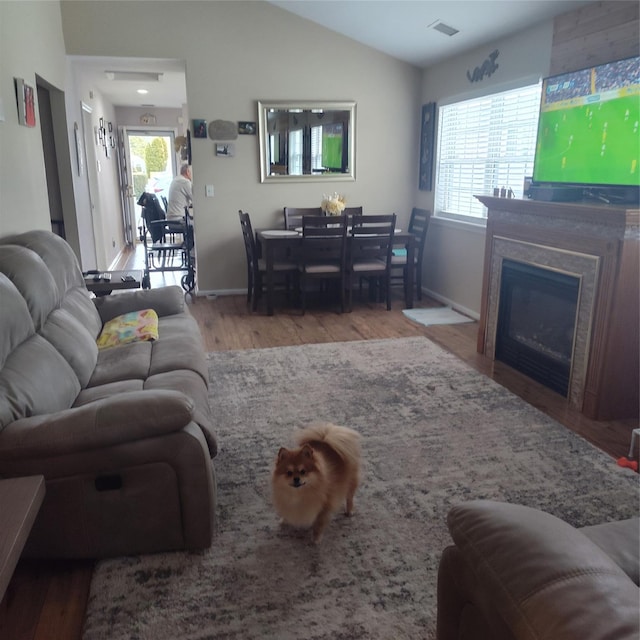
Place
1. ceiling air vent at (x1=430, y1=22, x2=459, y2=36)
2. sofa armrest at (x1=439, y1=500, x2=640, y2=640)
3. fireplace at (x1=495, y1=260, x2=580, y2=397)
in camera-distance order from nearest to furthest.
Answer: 1. sofa armrest at (x1=439, y1=500, x2=640, y2=640)
2. fireplace at (x1=495, y1=260, x2=580, y2=397)
3. ceiling air vent at (x1=430, y1=22, x2=459, y2=36)

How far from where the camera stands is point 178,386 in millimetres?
2352

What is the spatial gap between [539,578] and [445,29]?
15.9 feet

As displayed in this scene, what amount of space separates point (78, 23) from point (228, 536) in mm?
5111

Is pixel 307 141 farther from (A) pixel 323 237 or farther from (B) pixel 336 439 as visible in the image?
(B) pixel 336 439

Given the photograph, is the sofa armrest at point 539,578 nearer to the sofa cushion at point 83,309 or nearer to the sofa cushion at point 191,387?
the sofa cushion at point 191,387

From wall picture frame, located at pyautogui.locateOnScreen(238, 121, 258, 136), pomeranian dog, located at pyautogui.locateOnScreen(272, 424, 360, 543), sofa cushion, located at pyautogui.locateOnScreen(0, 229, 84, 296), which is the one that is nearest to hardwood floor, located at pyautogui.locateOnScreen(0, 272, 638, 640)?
pomeranian dog, located at pyautogui.locateOnScreen(272, 424, 360, 543)

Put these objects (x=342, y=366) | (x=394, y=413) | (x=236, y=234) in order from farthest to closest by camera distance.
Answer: (x=236, y=234), (x=342, y=366), (x=394, y=413)

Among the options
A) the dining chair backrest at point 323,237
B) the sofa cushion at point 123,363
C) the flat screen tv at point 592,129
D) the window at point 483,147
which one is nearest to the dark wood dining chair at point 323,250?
the dining chair backrest at point 323,237

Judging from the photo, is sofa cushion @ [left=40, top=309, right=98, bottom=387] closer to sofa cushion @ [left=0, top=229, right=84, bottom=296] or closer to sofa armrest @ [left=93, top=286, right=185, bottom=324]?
sofa cushion @ [left=0, top=229, right=84, bottom=296]

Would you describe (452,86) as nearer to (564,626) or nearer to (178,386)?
(178,386)

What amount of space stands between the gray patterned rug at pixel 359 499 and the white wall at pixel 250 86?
2582 millimetres

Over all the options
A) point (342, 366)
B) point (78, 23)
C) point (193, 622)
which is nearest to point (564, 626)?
point (193, 622)

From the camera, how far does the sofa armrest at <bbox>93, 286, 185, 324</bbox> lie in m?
3.44

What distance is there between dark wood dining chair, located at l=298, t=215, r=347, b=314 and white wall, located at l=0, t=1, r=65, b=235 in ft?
7.30
